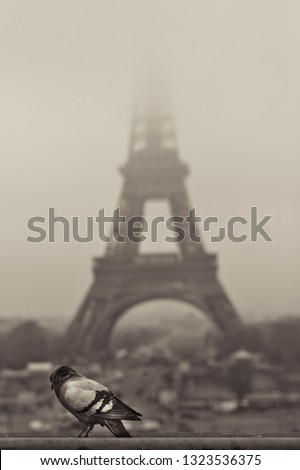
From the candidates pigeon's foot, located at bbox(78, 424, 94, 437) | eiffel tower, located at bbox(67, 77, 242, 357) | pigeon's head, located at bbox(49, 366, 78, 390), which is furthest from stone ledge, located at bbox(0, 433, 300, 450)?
eiffel tower, located at bbox(67, 77, 242, 357)

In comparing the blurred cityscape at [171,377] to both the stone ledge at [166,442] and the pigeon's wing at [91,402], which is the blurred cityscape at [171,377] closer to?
the pigeon's wing at [91,402]

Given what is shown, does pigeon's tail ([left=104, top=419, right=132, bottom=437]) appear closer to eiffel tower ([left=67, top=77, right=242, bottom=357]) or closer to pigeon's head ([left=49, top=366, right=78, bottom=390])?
pigeon's head ([left=49, top=366, right=78, bottom=390])

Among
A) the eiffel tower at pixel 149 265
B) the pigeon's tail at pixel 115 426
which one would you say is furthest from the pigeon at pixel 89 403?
the eiffel tower at pixel 149 265

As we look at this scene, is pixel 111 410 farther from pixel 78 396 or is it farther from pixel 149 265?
pixel 149 265

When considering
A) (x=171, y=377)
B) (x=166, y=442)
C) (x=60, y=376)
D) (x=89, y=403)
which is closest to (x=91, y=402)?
(x=89, y=403)
